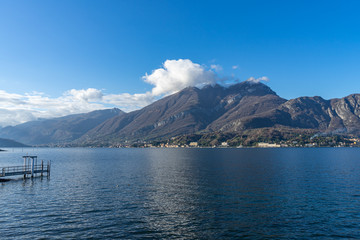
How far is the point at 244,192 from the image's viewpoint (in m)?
61.4

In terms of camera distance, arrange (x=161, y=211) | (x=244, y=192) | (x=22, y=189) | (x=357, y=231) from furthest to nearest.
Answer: (x=22, y=189) → (x=244, y=192) → (x=161, y=211) → (x=357, y=231)

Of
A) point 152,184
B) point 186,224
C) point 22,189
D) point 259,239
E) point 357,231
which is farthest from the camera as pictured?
point 152,184

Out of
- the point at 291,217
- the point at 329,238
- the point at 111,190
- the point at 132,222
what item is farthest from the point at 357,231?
the point at 111,190

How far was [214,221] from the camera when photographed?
133 ft

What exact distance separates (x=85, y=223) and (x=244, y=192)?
3898 cm

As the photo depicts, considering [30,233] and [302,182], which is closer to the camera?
[30,233]

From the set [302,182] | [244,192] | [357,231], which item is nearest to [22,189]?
[244,192]

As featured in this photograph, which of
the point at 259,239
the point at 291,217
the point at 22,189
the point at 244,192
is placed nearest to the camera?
the point at 259,239

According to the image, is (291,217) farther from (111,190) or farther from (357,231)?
(111,190)

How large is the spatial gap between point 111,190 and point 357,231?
175 feet

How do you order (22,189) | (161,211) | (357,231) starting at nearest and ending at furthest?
(357,231)
(161,211)
(22,189)

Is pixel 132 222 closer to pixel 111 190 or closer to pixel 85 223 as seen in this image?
pixel 85 223

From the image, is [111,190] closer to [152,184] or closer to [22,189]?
[152,184]

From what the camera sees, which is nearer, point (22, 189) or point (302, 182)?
point (22, 189)
